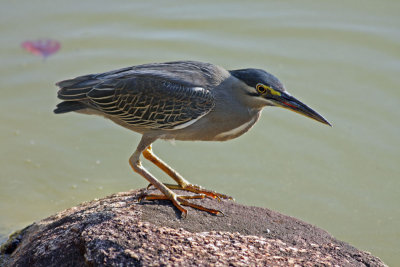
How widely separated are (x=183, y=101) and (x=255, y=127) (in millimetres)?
2929

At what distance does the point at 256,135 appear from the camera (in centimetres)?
809

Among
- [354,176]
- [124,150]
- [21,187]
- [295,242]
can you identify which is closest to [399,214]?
[354,176]

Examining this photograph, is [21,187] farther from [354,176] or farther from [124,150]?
[354,176]

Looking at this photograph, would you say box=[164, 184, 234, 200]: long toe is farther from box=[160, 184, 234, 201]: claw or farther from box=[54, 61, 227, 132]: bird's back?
box=[54, 61, 227, 132]: bird's back

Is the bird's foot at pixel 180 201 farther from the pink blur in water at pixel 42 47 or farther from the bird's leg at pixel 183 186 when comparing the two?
the pink blur in water at pixel 42 47

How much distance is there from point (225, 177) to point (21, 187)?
278 cm

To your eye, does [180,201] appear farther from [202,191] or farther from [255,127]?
[255,127]

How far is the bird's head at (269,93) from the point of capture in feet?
17.3

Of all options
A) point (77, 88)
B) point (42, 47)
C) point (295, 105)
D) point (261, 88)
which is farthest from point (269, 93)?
point (42, 47)

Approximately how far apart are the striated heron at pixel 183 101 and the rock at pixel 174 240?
45 centimetres

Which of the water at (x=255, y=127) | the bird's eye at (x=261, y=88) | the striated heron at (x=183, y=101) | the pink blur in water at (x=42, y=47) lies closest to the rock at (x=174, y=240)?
the striated heron at (x=183, y=101)

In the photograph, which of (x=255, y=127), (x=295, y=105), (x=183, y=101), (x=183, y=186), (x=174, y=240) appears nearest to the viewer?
(x=174, y=240)

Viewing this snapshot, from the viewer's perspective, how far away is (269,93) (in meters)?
5.34

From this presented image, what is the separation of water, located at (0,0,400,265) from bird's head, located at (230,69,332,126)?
2.05 meters
